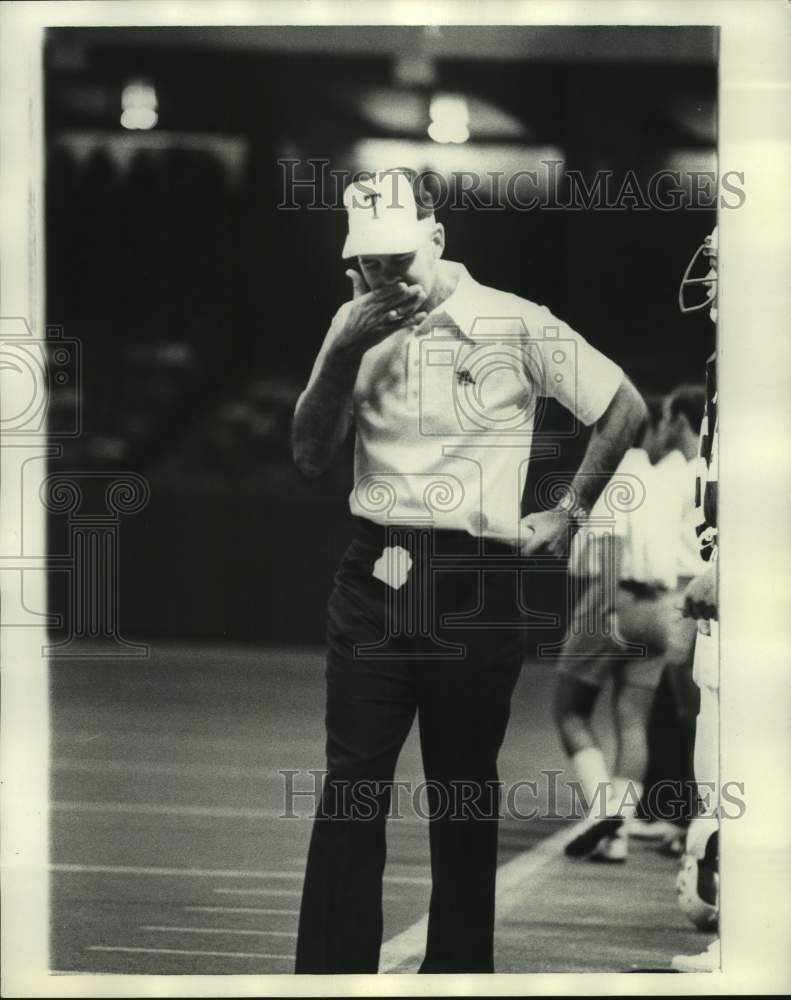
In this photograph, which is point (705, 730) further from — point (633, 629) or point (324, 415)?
point (324, 415)

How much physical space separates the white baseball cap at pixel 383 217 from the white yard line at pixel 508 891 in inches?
58.6

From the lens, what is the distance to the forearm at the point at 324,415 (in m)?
3.80

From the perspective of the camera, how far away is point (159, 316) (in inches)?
149

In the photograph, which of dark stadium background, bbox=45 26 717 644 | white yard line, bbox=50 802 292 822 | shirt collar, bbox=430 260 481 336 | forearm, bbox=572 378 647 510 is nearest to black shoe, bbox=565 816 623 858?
dark stadium background, bbox=45 26 717 644

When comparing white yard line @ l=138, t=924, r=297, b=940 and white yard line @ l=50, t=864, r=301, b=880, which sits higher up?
white yard line @ l=50, t=864, r=301, b=880

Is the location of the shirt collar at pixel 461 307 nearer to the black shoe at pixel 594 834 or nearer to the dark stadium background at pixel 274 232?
the dark stadium background at pixel 274 232

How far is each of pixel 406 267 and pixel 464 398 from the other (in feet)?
1.14

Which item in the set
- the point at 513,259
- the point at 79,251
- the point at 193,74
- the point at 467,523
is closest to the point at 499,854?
the point at 467,523

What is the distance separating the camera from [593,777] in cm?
389

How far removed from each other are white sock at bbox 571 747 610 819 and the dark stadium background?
32 cm

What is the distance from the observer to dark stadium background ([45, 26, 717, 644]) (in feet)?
12.4

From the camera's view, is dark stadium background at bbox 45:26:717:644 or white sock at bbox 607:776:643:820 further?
white sock at bbox 607:776:643:820

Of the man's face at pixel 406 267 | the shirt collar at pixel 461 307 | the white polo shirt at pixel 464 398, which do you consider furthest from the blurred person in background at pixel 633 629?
the man's face at pixel 406 267

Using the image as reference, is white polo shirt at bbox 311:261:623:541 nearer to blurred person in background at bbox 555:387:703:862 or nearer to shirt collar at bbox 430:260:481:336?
shirt collar at bbox 430:260:481:336
